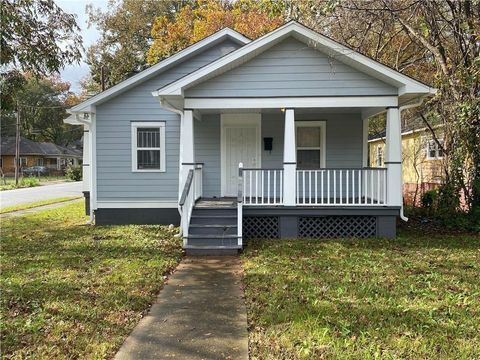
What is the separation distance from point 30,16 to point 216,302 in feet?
25.8

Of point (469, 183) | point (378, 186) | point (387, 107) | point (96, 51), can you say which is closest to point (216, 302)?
point (378, 186)

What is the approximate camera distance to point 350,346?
3.66 metres

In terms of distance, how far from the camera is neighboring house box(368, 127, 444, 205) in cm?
1501

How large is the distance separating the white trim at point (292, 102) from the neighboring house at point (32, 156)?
167 ft

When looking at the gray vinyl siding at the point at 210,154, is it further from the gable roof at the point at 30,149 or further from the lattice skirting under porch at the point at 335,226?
the gable roof at the point at 30,149

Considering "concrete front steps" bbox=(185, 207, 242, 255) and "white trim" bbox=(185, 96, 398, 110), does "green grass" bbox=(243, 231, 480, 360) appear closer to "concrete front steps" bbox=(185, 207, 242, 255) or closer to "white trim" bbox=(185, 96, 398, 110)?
"concrete front steps" bbox=(185, 207, 242, 255)

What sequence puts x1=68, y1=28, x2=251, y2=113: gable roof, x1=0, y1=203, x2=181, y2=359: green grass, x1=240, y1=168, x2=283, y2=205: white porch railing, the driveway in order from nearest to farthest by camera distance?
1. x1=0, y1=203, x2=181, y2=359: green grass
2. x1=240, y1=168, x2=283, y2=205: white porch railing
3. x1=68, y1=28, x2=251, y2=113: gable roof
4. the driveway

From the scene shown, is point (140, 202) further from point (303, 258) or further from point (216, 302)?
point (216, 302)

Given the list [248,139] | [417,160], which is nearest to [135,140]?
[248,139]

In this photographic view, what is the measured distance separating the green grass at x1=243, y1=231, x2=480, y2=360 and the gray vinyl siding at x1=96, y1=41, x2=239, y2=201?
4.32 metres

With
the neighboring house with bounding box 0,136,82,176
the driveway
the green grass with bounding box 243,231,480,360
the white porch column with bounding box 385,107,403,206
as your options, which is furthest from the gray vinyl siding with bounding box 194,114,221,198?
the neighboring house with bounding box 0,136,82,176

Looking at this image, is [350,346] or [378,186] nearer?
[350,346]

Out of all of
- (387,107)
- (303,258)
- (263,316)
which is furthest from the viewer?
(387,107)


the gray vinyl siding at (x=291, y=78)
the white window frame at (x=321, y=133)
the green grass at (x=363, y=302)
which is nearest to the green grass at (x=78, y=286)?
the green grass at (x=363, y=302)
